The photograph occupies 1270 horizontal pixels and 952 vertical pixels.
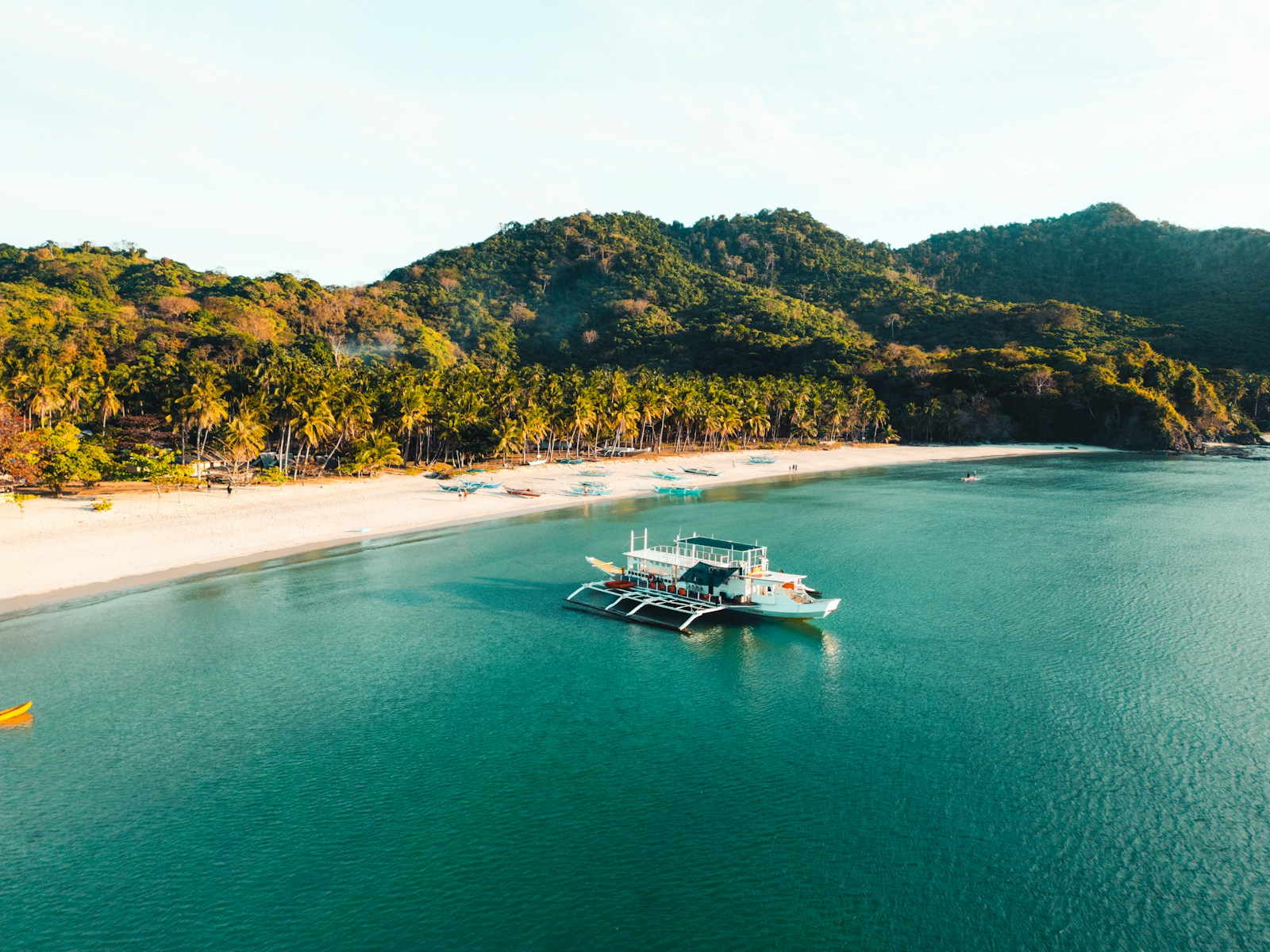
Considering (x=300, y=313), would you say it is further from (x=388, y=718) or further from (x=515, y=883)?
(x=515, y=883)

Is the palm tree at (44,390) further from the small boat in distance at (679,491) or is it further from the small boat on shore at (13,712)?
the small boat in distance at (679,491)

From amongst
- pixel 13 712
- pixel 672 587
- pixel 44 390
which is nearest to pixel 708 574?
pixel 672 587

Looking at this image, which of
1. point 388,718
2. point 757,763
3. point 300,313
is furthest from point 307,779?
point 300,313

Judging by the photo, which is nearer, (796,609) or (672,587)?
(796,609)

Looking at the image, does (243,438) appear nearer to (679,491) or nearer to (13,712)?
(13,712)

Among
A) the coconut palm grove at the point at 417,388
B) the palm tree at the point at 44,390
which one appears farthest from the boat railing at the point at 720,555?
the palm tree at the point at 44,390
